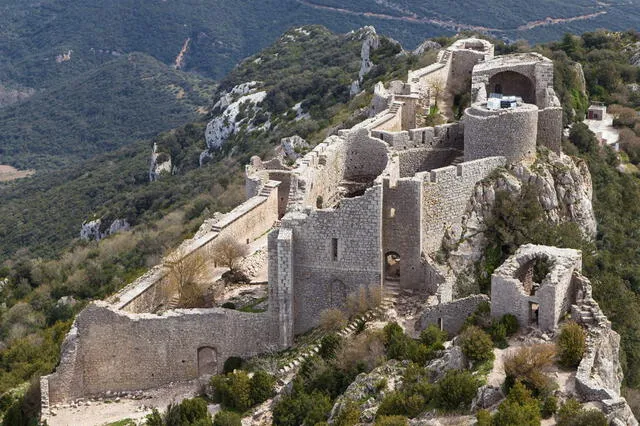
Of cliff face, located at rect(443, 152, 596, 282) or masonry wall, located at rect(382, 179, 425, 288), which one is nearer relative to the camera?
masonry wall, located at rect(382, 179, 425, 288)

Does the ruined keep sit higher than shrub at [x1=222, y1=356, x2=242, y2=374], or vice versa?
the ruined keep

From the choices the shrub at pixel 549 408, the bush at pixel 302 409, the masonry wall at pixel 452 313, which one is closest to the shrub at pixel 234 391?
the bush at pixel 302 409

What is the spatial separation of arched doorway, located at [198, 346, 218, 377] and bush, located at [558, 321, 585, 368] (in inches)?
400

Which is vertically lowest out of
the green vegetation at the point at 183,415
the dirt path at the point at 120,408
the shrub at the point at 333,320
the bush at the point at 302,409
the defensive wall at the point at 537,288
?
the dirt path at the point at 120,408

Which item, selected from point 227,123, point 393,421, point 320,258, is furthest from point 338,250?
point 227,123

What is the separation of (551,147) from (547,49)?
2805cm

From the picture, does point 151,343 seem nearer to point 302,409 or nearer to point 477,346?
point 302,409

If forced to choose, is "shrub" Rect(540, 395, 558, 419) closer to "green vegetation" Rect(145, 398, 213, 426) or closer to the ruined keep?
the ruined keep

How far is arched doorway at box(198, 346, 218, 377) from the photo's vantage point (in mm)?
29453

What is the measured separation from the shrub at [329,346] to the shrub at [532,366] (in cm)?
568

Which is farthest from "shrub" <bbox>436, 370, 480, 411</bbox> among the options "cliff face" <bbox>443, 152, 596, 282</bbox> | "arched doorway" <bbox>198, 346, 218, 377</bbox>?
"cliff face" <bbox>443, 152, 596, 282</bbox>

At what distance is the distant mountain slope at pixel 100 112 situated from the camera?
13725cm

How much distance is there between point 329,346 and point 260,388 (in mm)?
2055

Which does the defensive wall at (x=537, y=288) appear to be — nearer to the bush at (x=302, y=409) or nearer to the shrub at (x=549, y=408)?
the shrub at (x=549, y=408)
